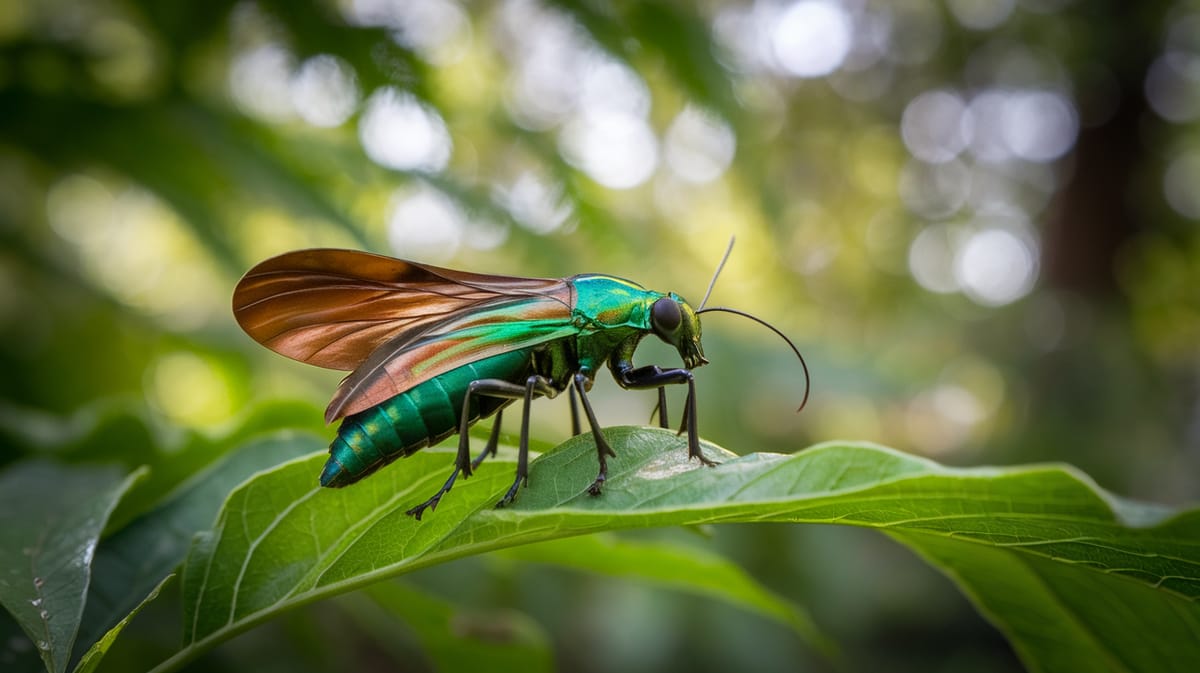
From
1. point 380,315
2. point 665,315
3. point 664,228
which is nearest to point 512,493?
point 380,315

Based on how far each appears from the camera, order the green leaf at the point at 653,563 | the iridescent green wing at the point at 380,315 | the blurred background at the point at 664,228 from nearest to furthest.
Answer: the iridescent green wing at the point at 380,315 < the green leaf at the point at 653,563 < the blurred background at the point at 664,228

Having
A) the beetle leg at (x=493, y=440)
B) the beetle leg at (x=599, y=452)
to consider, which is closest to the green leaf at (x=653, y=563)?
the beetle leg at (x=493, y=440)

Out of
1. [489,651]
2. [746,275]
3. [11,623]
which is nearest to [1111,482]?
[746,275]

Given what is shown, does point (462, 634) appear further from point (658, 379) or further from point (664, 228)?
point (664, 228)

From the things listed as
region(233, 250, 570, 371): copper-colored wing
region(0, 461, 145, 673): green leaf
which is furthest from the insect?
region(0, 461, 145, 673): green leaf

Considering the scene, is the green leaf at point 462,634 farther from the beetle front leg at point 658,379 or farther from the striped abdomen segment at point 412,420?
the beetle front leg at point 658,379

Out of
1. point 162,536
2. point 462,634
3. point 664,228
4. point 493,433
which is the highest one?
point 664,228

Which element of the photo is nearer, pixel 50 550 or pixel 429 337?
pixel 50 550

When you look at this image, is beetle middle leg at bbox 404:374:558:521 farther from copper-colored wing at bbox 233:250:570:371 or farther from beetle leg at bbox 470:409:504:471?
copper-colored wing at bbox 233:250:570:371
